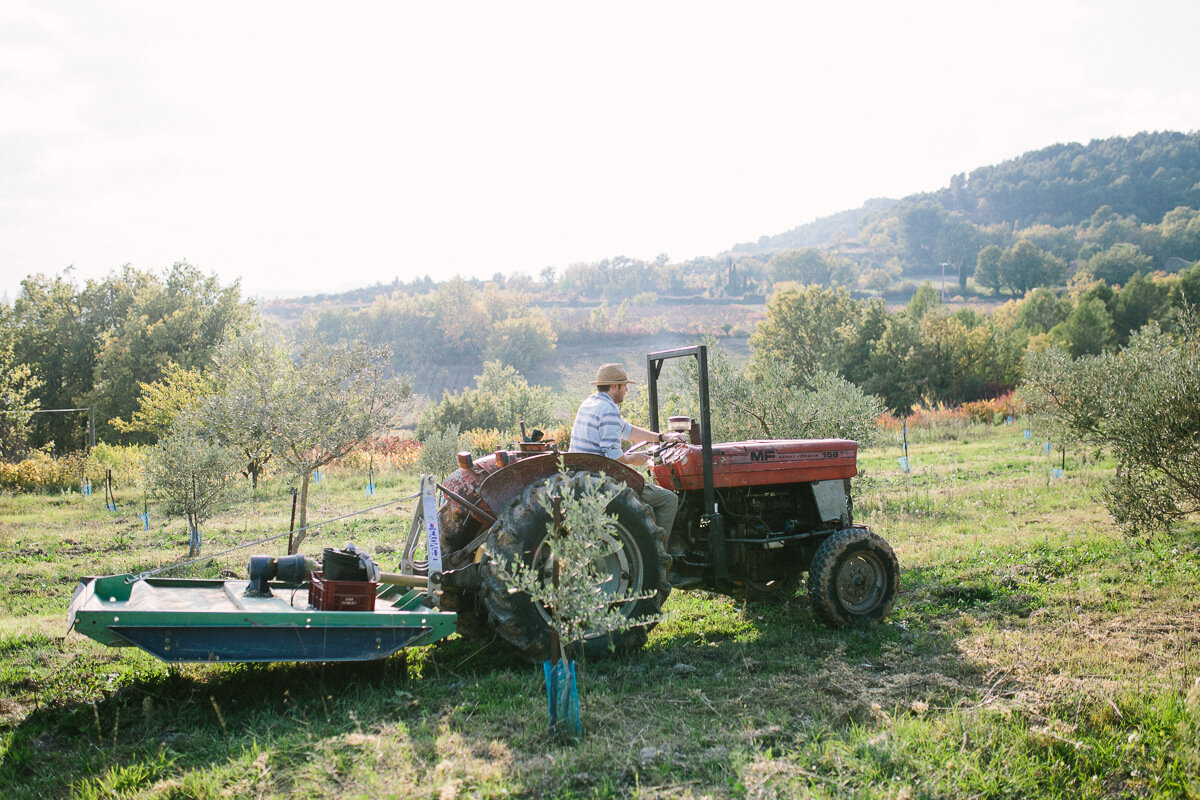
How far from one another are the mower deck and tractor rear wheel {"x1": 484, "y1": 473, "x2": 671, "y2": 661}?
0.38 metres

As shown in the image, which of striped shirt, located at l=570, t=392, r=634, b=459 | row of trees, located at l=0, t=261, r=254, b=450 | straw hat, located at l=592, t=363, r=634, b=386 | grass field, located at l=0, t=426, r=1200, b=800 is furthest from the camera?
row of trees, located at l=0, t=261, r=254, b=450

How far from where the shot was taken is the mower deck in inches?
152

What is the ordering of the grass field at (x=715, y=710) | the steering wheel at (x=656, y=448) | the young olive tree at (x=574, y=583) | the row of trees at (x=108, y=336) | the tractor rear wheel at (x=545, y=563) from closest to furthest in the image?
the grass field at (x=715, y=710), the young olive tree at (x=574, y=583), the tractor rear wheel at (x=545, y=563), the steering wheel at (x=656, y=448), the row of trees at (x=108, y=336)

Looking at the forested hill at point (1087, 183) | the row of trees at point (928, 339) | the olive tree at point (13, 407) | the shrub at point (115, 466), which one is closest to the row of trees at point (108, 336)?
the olive tree at point (13, 407)

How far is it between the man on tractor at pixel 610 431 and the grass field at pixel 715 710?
959 mm

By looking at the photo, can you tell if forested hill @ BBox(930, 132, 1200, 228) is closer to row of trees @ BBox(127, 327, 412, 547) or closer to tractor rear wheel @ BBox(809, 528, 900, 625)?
row of trees @ BBox(127, 327, 412, 547)

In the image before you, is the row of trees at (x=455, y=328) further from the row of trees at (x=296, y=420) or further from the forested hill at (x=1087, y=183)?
the forested hill at (x=1087, y=183)

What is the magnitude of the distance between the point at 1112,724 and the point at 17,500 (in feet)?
71.8

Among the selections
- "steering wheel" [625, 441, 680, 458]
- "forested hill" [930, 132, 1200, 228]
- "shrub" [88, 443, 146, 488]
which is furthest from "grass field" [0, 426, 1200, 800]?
"forested hill" [930, 132, 1200, 228]

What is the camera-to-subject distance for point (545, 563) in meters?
4.80

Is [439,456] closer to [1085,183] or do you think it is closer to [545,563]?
[545,563]

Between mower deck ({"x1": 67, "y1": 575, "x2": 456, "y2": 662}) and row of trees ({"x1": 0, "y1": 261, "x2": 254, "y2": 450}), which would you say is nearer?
mower deck ({"x1": 67, "y1": 575, "x2": 456, "y2": 662})

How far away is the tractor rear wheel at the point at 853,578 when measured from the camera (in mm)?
5688

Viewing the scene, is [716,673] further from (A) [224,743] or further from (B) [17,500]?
(B) [17,500]
